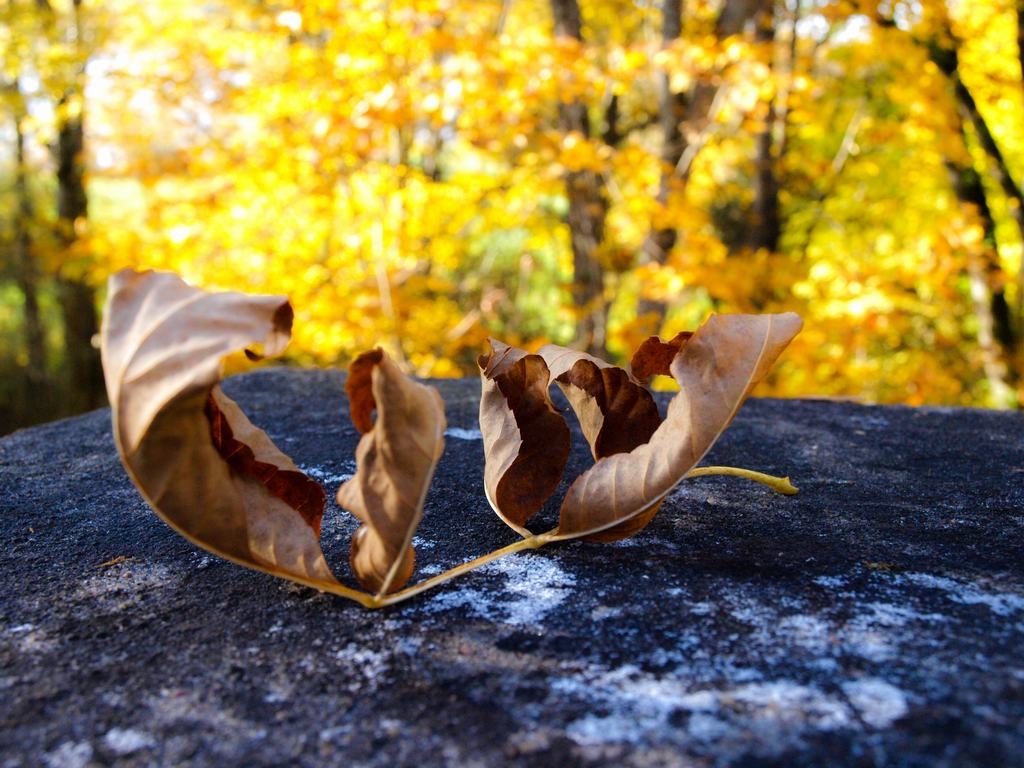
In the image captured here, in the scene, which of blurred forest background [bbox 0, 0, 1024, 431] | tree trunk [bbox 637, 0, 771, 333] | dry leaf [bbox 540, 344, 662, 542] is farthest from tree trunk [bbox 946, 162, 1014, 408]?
dry leaf [bbox 540, 344, 662, 542]

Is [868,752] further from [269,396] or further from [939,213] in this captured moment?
[939,213]

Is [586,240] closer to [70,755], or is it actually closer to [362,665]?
[362,665]

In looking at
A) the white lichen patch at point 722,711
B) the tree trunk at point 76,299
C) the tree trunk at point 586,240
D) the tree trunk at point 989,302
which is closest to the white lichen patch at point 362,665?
the white lichen patch at point 722,711

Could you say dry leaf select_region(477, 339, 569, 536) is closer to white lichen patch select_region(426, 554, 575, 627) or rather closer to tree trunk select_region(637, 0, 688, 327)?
white lichen patch select_region(426, 554, 575, 627)

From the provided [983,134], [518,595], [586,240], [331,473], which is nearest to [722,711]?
[518,595]

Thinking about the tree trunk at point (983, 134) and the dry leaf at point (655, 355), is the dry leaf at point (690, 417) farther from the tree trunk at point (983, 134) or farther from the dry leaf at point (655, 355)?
the tree trunk at point (983, 134)

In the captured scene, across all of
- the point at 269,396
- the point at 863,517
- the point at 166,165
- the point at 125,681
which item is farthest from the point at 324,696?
the point at 166,165

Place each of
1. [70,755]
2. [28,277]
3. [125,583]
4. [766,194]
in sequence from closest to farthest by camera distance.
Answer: [70,755] < [125,583] < [766,194] < [28,277]
